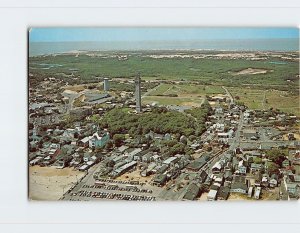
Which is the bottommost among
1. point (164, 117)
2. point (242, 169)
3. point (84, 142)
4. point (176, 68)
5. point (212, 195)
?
point (212, 195)

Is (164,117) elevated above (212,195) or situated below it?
above

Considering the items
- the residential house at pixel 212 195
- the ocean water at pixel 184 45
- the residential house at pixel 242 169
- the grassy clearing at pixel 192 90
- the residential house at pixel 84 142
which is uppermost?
the ocean water at pixel 184 45

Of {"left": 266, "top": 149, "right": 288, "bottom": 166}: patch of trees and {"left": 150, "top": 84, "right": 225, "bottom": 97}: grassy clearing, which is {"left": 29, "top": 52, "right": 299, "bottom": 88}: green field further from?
{"left": 266, "top": 149, "right": 288, "bottom": 166}: patch of trees

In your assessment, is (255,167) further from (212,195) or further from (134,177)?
(134,177)

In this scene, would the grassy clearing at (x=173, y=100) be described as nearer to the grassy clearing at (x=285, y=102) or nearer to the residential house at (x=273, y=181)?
the grassy clearing at (x=285, y=102)

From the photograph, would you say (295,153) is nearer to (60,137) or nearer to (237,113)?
(237,113)

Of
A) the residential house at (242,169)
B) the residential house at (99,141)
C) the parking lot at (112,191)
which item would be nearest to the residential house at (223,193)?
the residential house at (242,169)

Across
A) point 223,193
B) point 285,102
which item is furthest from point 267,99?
point 223,193

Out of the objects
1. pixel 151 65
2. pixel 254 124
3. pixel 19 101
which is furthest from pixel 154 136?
pixel 19 101
